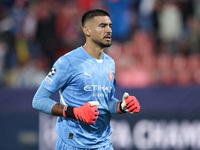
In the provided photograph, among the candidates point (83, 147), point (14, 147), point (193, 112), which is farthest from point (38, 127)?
point (83, 147)

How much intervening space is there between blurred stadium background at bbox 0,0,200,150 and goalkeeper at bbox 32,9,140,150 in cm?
314

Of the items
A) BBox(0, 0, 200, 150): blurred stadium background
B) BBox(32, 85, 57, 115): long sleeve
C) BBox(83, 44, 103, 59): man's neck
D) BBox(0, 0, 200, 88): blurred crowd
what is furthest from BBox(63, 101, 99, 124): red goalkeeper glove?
BBox(0, 0, 200, 88): blurred crowd

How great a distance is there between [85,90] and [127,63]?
4.72 m

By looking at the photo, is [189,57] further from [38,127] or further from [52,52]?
[38,127]

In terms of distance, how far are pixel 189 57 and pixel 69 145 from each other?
563 cm

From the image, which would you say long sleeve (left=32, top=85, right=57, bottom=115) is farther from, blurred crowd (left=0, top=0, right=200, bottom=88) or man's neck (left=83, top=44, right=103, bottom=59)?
blurred crowd (left=0, top=0, right=200, bottom=88)

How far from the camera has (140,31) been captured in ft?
31.0

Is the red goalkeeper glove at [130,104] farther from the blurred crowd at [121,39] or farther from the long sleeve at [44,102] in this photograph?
the blurred crowd at [121,39]

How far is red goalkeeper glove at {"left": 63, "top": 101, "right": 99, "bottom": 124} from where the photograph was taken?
3885 millimetres

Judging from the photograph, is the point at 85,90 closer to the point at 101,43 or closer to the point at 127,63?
the point at 101,43

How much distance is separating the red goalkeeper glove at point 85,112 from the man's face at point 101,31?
752 mm

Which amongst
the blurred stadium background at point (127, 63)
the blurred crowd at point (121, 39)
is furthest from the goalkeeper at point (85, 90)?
the blurred crowd at point (121, 39)

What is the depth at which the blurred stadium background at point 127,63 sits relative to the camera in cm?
754

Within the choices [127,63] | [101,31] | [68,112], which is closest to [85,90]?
[68,112]
